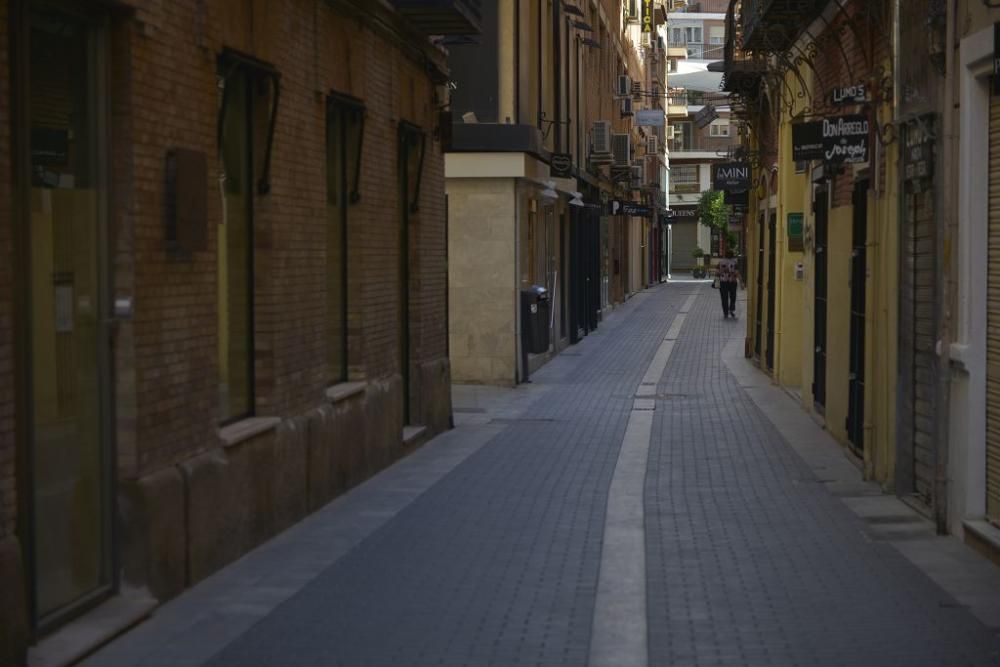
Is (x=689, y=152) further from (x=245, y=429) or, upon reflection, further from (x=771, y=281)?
(x=245, y=429)

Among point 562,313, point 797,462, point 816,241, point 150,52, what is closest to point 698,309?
point 562,313

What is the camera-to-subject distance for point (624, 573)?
9.54m

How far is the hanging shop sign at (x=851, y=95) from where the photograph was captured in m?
13.6

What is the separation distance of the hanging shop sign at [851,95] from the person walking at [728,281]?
92.3ft

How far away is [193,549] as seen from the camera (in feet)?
30.3

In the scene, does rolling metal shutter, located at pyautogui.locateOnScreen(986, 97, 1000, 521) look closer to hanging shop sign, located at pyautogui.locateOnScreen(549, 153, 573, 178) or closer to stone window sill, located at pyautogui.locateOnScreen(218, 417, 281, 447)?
stone window sill, located at pyautogui.locateOnScreen(218, 417, 281, 447)

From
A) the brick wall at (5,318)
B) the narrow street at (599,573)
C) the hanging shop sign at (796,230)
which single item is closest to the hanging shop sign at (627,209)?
the hanging shop sign at (796,230)

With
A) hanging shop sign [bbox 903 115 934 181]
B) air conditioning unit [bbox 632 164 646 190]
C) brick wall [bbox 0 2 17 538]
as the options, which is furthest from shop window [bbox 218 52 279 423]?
air conditioning unit [bbox 632 164 646 190]

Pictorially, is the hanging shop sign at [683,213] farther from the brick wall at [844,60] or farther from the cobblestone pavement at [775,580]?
the cobblestone pavement at [775,580]

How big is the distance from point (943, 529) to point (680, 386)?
518 inches

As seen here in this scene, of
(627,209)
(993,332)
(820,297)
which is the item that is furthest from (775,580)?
(627,209)

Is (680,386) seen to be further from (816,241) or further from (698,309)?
(698,309)

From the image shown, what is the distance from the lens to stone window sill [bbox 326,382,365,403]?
42.6ft

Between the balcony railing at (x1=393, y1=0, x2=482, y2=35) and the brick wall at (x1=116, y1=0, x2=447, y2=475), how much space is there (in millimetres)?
405
